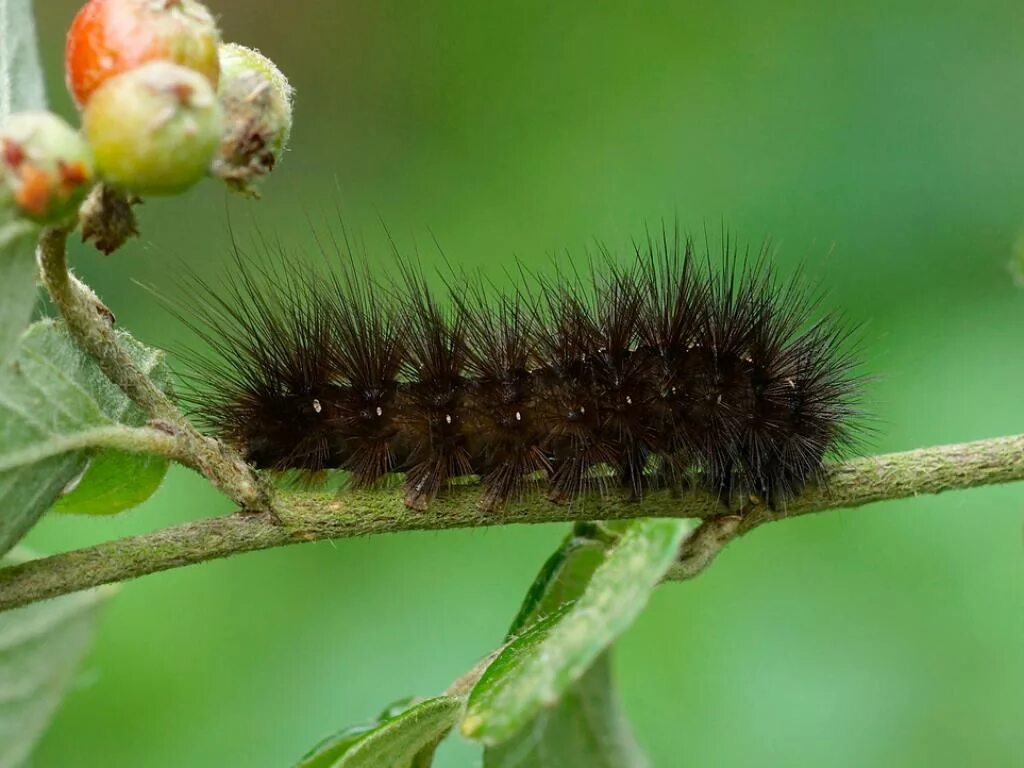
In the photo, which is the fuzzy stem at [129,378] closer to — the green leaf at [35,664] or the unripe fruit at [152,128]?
the unripe fruit at [152,128]

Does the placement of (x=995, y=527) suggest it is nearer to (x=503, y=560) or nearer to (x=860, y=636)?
(x=860, y=636)

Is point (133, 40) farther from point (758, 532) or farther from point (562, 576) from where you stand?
point (758, 532)

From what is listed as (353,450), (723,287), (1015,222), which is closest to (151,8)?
(353,450)

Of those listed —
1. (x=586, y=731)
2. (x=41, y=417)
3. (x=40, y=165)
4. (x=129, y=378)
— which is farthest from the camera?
(x=586, y=731)

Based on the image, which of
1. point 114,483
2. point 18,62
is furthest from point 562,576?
point 18,62

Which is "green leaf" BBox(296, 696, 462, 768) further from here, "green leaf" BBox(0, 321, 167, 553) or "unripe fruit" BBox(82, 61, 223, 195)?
"unripe fruit" BBox(82, 61, 223, 195)

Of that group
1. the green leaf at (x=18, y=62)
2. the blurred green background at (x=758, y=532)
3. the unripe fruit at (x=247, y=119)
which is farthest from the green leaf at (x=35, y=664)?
the unripe fruit at (x=247, y=119)
